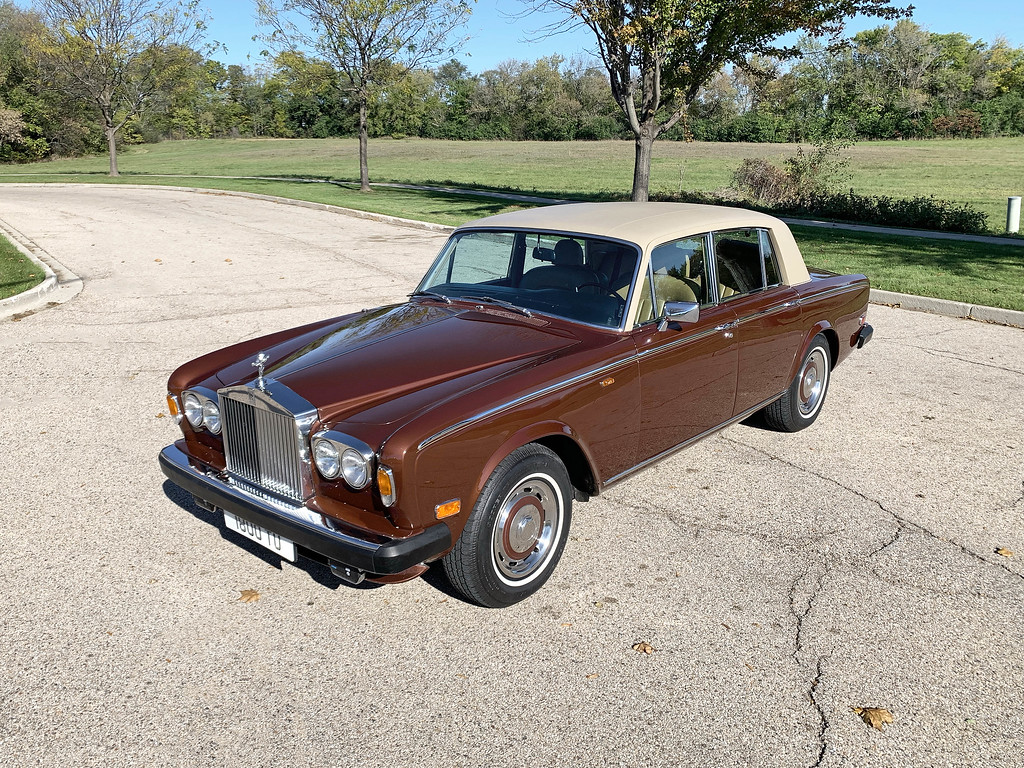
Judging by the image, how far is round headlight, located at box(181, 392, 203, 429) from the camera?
411cm

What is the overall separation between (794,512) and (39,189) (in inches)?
1233

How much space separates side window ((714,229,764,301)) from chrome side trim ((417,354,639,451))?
1.19m

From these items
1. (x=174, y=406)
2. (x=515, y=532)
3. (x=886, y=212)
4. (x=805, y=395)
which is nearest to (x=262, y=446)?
(x=174, y=406)

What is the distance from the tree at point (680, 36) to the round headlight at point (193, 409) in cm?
1360

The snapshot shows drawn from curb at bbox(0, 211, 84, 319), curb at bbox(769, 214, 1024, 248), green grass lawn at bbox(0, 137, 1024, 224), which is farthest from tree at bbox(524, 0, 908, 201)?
curb at bbox(0, 211, 84, 319)

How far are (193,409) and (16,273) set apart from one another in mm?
9864

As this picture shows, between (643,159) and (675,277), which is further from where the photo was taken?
(643,159)

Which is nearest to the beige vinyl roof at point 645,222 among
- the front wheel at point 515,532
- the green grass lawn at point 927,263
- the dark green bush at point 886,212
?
the front wheel at point 515,532

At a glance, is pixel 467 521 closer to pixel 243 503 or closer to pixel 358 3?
pixel 243 503

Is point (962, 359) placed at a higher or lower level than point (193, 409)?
lower

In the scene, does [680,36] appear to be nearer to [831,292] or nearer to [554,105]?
[831,292]

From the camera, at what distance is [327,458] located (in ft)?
11.4

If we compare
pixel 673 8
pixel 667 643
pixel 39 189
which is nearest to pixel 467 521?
pixel 667 643

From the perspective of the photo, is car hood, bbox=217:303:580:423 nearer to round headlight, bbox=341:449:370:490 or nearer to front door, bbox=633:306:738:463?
round headlight, bbox=341:449:370:490
